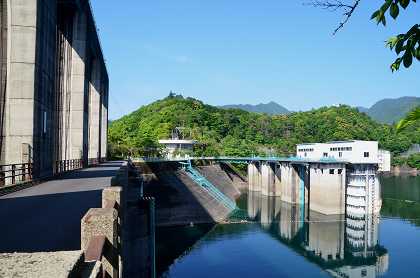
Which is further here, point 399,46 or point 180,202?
point 180,202

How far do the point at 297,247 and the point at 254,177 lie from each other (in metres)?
54.7

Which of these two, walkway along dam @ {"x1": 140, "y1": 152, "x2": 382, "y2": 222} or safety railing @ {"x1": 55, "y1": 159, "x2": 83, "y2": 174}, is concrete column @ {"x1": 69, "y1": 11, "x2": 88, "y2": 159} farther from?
walkway along dam @ {"x1": 140, "y1": 152, "x2": 382, "y2": 222}

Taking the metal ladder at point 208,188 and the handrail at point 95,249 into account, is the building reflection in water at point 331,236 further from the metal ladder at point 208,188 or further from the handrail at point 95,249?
the handrail at point 95,249

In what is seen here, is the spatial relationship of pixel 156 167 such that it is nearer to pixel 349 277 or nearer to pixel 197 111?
pixel 349 277

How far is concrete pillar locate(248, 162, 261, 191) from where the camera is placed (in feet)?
346

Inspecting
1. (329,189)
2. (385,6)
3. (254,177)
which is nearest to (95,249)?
(385,6)

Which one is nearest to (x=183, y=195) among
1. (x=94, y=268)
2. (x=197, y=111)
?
(x=94, y=268)

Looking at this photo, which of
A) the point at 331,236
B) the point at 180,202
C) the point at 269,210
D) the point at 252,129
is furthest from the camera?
the point at 252,129

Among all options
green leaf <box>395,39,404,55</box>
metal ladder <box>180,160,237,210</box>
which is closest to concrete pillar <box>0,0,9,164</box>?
green leaf <box>395,39,404,55</box>

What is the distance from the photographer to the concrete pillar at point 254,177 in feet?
346

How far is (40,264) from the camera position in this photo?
396cm

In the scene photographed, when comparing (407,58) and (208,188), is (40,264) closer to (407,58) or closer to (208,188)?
(407,58)

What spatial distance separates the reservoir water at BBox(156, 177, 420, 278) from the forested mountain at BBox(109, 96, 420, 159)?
203 feet

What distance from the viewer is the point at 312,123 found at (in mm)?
185500
